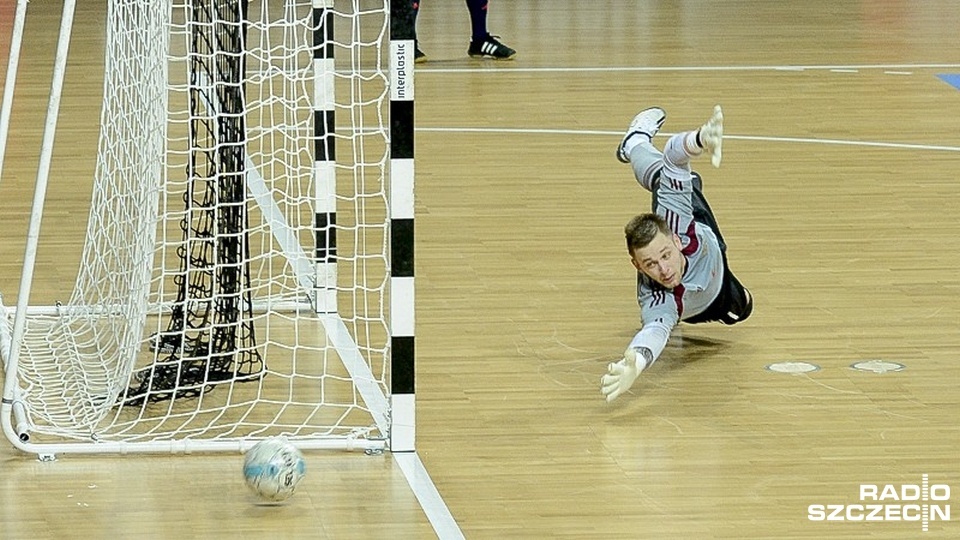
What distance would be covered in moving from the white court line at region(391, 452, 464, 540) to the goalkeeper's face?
1.13 metres

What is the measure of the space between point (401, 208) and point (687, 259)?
1362 mm

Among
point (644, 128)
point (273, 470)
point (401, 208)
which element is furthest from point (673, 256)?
point (273, 470)

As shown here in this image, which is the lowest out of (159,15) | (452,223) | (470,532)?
(470,532)

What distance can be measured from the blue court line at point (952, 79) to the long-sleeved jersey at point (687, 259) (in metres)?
5.79

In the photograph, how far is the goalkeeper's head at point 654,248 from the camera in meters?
5.67

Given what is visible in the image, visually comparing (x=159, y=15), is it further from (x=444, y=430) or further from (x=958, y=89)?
(x=958, y=89)

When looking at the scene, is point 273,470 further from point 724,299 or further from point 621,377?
point 724,299

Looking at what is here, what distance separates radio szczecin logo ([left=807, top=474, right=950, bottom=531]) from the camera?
4621mm

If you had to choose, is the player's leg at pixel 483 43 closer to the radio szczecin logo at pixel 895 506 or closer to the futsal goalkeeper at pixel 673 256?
the futsal goalkeeper at pixel 673 256

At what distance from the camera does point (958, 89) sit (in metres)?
11.1

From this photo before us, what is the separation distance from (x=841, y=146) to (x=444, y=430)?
4844 millimetres

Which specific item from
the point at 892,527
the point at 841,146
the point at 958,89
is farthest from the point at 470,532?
the point at 958,89

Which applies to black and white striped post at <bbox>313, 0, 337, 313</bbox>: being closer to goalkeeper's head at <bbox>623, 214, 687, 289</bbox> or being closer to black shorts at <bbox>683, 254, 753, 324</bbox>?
goalkeeper's head at <bbox>623, 214, 687, 289</bbox>

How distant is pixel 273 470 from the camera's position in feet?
15.4
